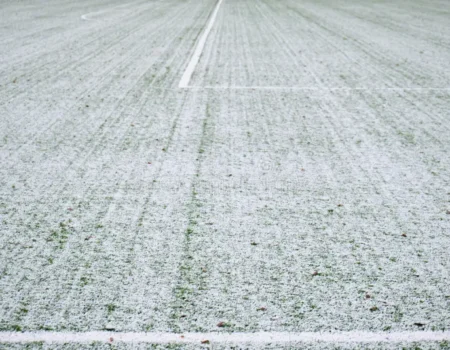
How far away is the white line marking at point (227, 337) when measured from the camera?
249 cm

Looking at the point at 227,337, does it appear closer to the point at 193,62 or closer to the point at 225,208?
the point at 225,208

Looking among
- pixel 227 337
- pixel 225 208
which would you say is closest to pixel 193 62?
pixel 225 208

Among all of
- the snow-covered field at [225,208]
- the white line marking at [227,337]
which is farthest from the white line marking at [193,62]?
the white line marking at [227,337]

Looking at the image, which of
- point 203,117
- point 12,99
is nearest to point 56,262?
point 203,117

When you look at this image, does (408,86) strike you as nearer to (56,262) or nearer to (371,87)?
(371,87)

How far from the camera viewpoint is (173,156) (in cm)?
485

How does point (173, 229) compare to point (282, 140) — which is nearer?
point (173, 229)

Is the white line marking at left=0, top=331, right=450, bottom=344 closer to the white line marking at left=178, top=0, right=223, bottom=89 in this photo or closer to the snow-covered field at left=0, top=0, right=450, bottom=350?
the snow-covered field at left=0, top=0, right=450, bottom=350

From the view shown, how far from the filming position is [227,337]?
2.51 meters

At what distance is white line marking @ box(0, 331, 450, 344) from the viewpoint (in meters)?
2.49

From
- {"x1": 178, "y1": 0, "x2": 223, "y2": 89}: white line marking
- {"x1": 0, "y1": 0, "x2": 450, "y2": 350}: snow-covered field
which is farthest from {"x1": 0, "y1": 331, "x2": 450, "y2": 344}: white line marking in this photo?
{"x1": 178, "y1": 0, "x2": 223, "y2": 89}: white line marking

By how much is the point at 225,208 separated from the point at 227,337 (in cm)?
144

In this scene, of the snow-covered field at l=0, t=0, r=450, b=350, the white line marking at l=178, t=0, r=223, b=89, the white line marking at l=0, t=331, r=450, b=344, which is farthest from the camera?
the white line marking at l=178, t=0, r=223, b=89

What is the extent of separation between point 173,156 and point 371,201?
1933 millimetres
